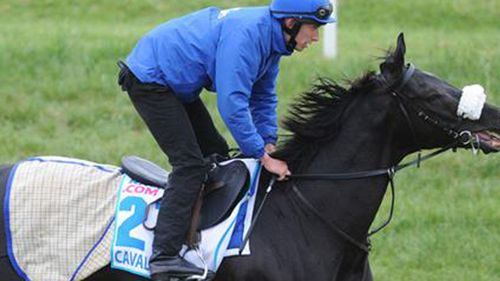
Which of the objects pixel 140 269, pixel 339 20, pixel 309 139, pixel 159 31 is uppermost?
pixel 159 31

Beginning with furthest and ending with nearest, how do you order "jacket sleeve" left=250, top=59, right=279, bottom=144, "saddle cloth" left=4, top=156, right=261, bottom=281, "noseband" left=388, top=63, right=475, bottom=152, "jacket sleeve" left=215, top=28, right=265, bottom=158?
"jacket sleeve" left=250, top=59, right=279, bottom=144 → "saddle cloth" left=4, top=156, right=261, bottom=281 → "noseband" left=388, top=63, right=475, bottom=152 → "jacket sleeve" left=215, top=28, right=265, bottom=158

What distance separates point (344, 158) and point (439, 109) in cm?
52

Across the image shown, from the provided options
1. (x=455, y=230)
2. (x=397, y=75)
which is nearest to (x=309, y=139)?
(x=397, y=75)

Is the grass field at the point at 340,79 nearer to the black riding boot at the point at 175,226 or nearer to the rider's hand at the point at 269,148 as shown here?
the rider's hand at the point at 269,148

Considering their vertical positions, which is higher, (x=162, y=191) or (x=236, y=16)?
(x=236, y=16)

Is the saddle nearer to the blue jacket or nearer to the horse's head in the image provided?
the blue jacket

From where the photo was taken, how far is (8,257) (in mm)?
5891

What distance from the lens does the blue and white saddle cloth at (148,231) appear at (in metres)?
5.65

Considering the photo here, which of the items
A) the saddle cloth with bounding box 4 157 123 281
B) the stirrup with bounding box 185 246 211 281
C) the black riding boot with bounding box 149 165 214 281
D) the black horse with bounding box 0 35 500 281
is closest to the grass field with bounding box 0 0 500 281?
the black horse with bounding box 0 35 500 281

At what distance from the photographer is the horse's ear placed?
5582 mm

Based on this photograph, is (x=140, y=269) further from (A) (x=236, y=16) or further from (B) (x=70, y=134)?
(B) (x=70, y=134)

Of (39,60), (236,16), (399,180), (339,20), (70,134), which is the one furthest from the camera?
(339,20)

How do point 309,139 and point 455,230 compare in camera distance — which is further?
point 455,230

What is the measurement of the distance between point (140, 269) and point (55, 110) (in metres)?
6.10
